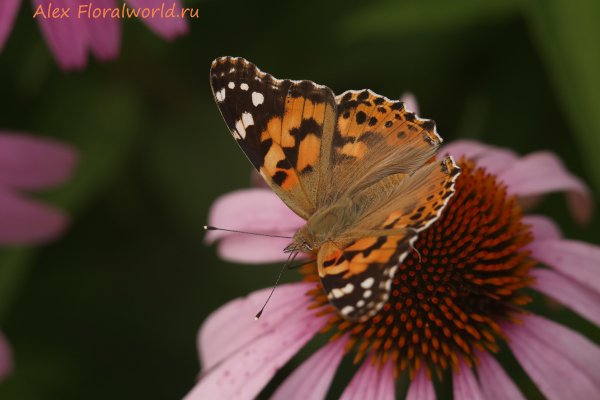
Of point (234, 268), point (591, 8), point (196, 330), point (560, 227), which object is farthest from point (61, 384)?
point (591, 8)

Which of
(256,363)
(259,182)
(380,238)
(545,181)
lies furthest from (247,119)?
(545,181)

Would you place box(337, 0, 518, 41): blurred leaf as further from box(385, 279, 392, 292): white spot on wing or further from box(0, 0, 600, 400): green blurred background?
box(385, 279, 392, 292): white spot on wing

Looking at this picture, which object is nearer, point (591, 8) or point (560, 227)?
point (591, 8)

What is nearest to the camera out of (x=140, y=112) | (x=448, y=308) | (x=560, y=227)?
(x=448, y=308)

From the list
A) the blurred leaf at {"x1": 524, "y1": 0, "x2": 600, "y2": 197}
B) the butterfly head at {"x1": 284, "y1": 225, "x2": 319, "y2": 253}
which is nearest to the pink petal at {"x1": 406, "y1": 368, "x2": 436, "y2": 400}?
the butterfly head at {"x1": 284, "y1": 225, "x2": 319, "y2": 253}

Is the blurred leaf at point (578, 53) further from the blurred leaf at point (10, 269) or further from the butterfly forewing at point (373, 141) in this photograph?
the blurred leaf at point (10, 269)

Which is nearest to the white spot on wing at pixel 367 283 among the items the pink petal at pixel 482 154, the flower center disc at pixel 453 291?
the flower center disc at pixel 453 291

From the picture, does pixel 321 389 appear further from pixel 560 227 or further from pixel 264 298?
pixel 560 227
